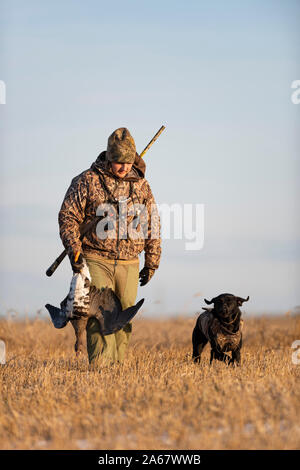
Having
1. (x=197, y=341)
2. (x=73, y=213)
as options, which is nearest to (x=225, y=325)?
(x=197, y=341)

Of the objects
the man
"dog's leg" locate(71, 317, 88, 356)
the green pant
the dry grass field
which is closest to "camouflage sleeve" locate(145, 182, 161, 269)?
the man

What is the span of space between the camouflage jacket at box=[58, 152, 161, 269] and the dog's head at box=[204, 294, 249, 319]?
1164mm

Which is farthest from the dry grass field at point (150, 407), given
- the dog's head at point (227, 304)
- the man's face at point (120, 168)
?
the man's face at point (120, 168)

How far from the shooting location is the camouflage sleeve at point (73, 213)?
7621 millimetres

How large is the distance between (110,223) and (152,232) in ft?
2.01

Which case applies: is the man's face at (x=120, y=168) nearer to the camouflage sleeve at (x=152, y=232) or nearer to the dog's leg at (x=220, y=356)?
the camouflage sleeve at (x=152, y=232)

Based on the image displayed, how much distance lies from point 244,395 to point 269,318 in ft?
29.7

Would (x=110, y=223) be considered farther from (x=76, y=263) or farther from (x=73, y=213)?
(x=76, y=263)

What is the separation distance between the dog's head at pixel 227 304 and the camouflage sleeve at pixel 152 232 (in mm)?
917

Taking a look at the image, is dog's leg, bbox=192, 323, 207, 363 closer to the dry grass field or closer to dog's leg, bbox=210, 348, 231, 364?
dog's leg, bbox=210, 348, 231, 364

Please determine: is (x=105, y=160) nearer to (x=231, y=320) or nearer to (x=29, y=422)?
(x=231, y=320)

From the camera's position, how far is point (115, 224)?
7.70m

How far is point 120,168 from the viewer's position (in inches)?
303
